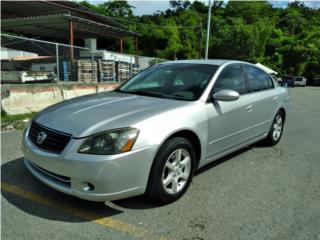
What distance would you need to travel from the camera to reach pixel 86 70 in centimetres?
1335

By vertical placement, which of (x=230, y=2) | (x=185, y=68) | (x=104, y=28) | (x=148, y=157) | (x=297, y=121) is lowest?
(x=297, y=121)

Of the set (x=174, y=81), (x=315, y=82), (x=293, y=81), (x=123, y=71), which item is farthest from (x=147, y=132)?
(x=315, y=82)

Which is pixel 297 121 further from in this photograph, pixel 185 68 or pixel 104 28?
pixel 104 28

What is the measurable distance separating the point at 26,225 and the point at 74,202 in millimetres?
579

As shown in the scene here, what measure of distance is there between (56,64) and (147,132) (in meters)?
8.59

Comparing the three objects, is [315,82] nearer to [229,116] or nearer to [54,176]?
[229,116]

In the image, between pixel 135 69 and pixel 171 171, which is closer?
pixel 171 171

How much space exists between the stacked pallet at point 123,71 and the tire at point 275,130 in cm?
966

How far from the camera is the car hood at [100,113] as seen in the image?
3.41 meters

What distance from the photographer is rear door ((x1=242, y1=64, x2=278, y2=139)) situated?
5.29m

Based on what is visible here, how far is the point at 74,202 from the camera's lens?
3715mm

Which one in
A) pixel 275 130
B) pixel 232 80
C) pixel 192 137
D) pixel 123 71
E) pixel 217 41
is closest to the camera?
Result: pixel 192 137

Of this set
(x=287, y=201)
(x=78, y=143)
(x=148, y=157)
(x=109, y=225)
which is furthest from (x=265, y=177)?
(x=78, y=143)

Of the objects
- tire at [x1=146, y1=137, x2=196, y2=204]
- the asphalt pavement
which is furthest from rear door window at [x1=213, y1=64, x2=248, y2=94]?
the asphalt pavement
